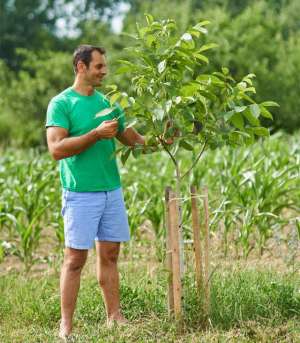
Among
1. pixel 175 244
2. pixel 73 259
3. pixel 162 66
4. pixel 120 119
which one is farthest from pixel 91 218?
pixel 162 66

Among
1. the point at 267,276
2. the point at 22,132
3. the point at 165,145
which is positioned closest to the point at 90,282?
the point at 267,276

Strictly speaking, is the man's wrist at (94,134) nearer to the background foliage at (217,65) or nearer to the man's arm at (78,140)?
the man's arm at (78,140)

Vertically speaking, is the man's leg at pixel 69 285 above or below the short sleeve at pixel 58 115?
below

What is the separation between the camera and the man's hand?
13.0 feet

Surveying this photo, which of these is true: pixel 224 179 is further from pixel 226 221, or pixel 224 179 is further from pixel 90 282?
pixel 90 282

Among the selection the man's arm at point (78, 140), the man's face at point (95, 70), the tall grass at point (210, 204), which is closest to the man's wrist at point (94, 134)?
the man's arm at point (78, 140)

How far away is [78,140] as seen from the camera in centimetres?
398

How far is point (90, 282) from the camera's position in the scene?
17.8 feet

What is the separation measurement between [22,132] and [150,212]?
15.0 meters

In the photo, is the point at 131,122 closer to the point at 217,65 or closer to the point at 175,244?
the point at 175,244

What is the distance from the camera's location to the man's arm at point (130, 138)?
4.33 meters

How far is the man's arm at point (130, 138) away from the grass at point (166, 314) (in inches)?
33.7

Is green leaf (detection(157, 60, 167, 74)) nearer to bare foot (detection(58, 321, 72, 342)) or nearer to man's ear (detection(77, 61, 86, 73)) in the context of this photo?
man's ear (detection(77, 61, 86, 73))

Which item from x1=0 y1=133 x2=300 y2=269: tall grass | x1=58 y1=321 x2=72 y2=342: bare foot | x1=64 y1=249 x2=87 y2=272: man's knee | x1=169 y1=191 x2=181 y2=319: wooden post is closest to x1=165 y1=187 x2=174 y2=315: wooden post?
x1=169 y1=191 x2=181 y2=319: wooden post
